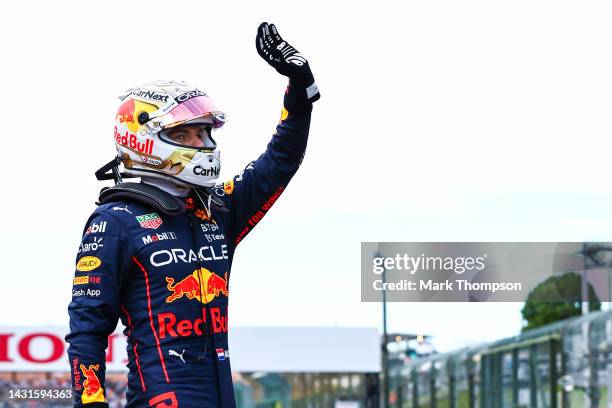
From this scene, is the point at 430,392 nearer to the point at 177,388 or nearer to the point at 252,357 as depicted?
the point at 252,357

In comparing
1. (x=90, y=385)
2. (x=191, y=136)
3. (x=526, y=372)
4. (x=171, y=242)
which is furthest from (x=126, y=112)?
(x=526, y=372)

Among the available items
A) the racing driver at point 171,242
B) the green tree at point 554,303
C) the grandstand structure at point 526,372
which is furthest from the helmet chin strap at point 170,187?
the green tree at point 554,303

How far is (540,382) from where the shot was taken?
40.6 ft

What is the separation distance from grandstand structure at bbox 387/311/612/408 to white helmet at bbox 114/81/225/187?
7.60m

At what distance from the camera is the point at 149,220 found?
3.87 metres

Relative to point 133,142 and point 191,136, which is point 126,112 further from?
point 191,136

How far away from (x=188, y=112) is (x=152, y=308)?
65cm

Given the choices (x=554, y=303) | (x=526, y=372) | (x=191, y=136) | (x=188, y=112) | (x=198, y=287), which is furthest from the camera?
(x=554, y=303)

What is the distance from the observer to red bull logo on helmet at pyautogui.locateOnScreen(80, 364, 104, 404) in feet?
12.1

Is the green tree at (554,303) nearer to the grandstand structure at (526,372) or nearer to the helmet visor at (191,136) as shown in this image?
the grandstand structure at (526,372)

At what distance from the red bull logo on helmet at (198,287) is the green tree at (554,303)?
9.32 metres

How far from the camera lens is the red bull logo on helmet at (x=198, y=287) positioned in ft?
12.5

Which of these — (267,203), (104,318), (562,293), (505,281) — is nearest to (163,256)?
(104,318)

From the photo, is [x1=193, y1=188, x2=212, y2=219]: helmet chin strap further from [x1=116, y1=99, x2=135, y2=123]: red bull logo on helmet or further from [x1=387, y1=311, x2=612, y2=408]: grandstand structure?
[x1=387, y1=311, x2=612, y2=408]: grandstand structure
